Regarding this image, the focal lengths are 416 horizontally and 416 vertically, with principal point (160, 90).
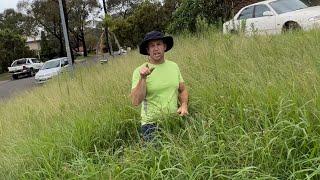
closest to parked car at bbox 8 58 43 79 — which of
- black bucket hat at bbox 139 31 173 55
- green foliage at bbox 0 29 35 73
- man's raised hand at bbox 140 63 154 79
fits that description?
green foliage at bbox 0 29 35 73

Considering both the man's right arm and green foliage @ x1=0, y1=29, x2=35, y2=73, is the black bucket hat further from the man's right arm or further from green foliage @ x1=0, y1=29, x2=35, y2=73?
green foliage @ x1=0, y1=29, x2=35, y2=73

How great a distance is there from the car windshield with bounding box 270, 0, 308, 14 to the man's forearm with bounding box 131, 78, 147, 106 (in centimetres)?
829

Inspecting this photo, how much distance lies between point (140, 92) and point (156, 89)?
211 mm

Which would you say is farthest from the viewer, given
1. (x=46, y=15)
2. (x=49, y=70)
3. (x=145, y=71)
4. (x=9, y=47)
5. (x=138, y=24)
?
(x=46, y=15)

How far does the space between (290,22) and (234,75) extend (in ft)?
21.8

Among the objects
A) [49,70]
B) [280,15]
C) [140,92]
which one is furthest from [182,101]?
[49,70]

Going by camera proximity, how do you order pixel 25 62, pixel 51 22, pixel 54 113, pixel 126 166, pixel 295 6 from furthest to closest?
pixel 51 22 → pixel 25 62 → pixel 295 6 → pixel 54 113 → pixel 126 166

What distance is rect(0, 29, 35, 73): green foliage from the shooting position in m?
47.5

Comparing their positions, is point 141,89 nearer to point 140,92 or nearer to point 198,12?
point 140,92

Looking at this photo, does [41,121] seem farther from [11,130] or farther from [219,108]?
[219,108]

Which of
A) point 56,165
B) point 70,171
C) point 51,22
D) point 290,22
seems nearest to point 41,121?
point 56,165

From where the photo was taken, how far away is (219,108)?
12.7 feet

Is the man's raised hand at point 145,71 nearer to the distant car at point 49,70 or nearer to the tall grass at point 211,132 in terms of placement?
the tall grass at point 211,132

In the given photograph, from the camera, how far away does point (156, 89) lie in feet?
13.3
